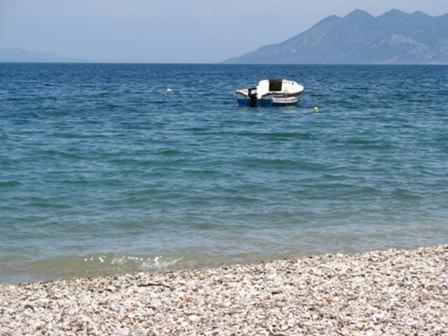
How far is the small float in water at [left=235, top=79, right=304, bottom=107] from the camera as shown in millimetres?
48125

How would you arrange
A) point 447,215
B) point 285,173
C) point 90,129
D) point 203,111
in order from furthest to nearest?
point 203,111, point 90,129, point 285,173, point 447,215

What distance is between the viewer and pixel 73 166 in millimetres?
22703

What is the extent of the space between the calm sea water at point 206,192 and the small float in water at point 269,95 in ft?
35.8

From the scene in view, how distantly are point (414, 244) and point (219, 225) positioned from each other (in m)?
4.35

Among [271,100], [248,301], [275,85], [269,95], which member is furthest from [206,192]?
[275,85]

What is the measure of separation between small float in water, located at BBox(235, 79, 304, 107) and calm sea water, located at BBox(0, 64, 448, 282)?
35.8ft

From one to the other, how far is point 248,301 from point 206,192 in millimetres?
9158

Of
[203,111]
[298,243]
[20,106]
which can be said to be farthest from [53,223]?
[20,106]

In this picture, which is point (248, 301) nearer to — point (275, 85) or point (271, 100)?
point (271, 100)

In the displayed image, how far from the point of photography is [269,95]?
48.3 meters

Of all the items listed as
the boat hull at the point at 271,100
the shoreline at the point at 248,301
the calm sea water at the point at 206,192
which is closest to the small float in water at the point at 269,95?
the boat hull at the point at 271,100

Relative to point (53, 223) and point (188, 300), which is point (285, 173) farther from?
point (188, 300)

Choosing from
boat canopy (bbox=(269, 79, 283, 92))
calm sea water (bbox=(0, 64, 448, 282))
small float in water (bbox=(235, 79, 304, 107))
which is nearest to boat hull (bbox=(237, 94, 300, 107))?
small float in water (bbox=(235, 79, 304, 107))

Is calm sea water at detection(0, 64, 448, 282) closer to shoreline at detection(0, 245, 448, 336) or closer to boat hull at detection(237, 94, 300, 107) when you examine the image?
shoreline at detection(0, 245, 448, 336)
